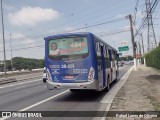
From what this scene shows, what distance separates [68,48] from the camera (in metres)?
14.7

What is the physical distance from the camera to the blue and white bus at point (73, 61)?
1427 centimetres

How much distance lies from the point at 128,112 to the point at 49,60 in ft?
19.0

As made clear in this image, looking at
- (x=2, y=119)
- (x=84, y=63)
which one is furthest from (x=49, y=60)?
(x=2, y=119)

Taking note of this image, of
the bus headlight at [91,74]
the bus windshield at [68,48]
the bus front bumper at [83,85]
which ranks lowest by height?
the bus front bumper at [83,85]

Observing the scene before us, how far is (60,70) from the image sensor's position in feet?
48.3

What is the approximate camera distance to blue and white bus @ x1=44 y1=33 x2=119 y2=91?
46.8ft

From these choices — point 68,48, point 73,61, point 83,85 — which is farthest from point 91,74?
point 68,48

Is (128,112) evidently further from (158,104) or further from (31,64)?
(31,64)

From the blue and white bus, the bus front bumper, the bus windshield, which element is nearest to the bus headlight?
the blue and white bus

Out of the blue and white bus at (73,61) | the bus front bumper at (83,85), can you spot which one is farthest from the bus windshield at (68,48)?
the bus front bumper at (83,85)

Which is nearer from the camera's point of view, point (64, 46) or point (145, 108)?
point (145, 108)

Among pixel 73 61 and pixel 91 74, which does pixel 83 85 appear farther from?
pixel 73 61

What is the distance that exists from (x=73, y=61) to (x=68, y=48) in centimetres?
69

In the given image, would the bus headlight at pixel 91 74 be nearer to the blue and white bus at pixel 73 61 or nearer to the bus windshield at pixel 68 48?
the blue and white bus at pixel 73 61
